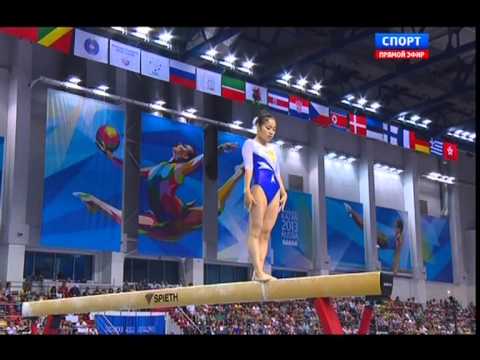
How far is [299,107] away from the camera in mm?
24047

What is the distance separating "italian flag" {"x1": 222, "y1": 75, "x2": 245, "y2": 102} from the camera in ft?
69.8

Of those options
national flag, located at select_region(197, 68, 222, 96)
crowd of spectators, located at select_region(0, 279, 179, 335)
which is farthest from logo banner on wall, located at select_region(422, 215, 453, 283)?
national flag, located at select_region(197, 68, 222, 96)

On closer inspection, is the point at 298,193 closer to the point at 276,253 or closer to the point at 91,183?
the point at 276,253

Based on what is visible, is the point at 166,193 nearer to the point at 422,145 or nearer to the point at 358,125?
the point at 358,125

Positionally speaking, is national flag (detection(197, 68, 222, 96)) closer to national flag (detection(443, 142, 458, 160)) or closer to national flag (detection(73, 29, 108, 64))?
national flag (detection(73, 29, 108, 64))

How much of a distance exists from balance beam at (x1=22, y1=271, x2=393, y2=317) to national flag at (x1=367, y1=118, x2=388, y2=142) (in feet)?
65.9

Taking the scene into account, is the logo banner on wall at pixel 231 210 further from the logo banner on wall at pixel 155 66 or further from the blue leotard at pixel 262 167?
the blue leotard at pixel 262 167

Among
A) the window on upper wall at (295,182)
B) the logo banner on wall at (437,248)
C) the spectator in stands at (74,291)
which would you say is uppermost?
the window on upper wall at (295,182)

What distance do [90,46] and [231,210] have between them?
29.6ft

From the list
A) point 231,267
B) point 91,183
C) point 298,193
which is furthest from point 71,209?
point 298,193

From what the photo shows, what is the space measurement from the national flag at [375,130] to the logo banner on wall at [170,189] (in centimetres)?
753

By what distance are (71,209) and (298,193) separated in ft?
36.0

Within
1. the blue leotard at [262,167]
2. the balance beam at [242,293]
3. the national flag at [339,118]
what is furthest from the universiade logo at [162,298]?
the national flag at [339,118]

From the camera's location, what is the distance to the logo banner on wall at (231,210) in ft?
78.6
